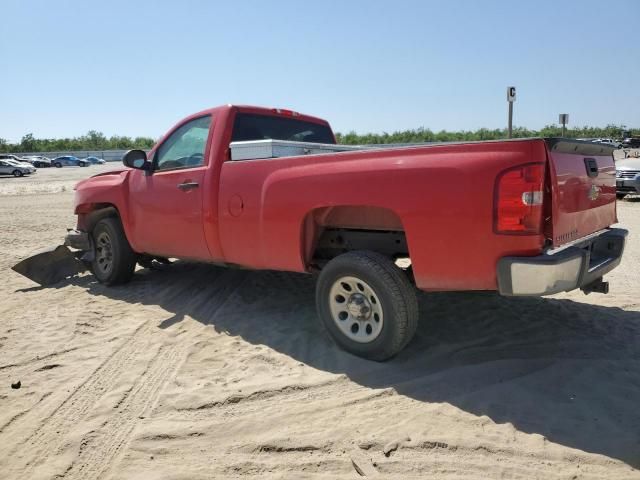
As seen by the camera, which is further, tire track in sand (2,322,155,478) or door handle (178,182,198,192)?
door handle (178,182,198,192)

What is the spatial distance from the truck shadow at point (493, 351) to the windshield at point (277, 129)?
66.0 inches

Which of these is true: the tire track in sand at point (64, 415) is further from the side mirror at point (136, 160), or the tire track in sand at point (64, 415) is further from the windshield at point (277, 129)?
the windshield at point (277, 129)

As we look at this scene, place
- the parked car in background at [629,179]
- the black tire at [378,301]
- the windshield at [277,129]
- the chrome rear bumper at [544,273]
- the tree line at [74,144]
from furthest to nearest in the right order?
1. the tree line at [74,144]
2. the parked car in background at [629,179]
3. the windshield at [277,129]
4. the black tire at [378,301]
5. the chrome rear bumper at [544,273]

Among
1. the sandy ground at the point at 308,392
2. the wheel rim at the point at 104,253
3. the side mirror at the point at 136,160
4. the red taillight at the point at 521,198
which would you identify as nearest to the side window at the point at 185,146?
the side mirror at the point at 136,160

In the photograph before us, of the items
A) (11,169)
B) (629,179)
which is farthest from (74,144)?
(629,179)

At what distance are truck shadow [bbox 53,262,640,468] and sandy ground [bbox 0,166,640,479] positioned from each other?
0.02 m

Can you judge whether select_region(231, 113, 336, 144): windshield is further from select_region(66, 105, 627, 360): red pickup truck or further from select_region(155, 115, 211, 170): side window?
select_region(155, 115, 211, 170): side window

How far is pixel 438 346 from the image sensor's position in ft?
12.9

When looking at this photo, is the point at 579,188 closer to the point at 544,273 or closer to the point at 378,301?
the point at 544,273

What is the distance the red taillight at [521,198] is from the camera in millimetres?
2859

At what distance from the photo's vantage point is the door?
4723 mm

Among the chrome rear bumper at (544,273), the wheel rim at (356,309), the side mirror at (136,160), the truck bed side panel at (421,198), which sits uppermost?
the side mirror at (136,160)

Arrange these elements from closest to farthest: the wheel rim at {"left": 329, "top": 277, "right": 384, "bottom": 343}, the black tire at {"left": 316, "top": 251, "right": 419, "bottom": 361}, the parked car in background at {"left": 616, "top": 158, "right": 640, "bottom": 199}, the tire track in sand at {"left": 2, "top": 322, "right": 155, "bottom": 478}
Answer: the tire track in sand at {"left": 2, "top": 322, "right": 155, "bottom": 478} < the black tire at {"left": 316, "top": 251, "right": 419, "bottom": 361} < the wheel rim at {"left": 329, "top": 277, "right": 384, "bottom": 343} < the parked car in background at {"left": 616, "top": 158, "right": 640, "bottom": 199}

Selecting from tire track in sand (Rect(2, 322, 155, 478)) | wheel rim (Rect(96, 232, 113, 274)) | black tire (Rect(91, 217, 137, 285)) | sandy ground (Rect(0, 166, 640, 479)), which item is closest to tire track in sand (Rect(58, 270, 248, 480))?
sandy ground (Rect(0, 166, 640, 479))
